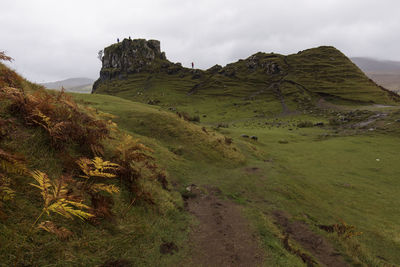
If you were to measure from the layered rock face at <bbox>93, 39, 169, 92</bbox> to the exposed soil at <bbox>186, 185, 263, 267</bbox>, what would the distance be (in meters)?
164

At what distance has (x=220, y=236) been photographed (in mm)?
6910

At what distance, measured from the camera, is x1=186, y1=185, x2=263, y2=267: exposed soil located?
578 centimetres

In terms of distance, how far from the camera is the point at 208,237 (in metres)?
6.71

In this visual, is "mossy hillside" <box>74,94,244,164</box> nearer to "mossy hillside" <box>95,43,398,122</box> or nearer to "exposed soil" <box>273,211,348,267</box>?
"exposed soil" <box>273,211,348,267</box>

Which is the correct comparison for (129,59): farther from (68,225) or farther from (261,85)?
(68,225)

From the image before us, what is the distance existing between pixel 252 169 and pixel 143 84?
14047 cm

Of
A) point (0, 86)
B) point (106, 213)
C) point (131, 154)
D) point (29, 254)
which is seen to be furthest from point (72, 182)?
point (0, 86)

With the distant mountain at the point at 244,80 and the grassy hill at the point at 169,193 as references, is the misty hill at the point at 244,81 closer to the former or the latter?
the distant mountain at the point at 244,80

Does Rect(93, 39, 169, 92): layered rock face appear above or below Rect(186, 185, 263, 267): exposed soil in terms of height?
above

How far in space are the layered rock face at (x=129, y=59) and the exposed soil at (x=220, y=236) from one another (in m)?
164

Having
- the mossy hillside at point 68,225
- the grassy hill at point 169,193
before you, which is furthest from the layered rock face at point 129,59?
the mossy hillside at point 68,225

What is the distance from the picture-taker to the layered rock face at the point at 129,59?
159 m

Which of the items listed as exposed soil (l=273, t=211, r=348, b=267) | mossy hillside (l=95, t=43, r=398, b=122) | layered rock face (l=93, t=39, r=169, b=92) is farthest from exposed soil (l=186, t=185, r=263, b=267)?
layered rock face (l=93, t=39, r=169, b=92)

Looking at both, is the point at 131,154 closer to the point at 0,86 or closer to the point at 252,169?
the point at 0,86
